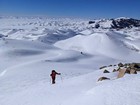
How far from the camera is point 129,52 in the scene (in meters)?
70.4

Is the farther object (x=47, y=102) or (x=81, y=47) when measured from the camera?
(x=81, y=47)

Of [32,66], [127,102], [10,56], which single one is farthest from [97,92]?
[10,56]

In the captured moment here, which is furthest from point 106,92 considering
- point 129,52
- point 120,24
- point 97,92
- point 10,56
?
point 120,24

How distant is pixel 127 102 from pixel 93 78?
8.63m

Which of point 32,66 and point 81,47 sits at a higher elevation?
point 32,66

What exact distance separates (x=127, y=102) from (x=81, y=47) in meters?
68.3

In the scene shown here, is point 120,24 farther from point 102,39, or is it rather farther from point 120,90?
point 120,90

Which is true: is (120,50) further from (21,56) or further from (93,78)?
(93,78)

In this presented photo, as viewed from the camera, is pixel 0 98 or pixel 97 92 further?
pixel 0 98

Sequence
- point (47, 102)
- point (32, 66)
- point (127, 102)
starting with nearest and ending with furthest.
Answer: point (127, 102) < point (47, 102) < point (32, 66)

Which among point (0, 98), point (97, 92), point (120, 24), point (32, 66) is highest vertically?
point (97, 92)

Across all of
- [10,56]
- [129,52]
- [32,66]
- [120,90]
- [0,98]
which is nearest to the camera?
[120,90]

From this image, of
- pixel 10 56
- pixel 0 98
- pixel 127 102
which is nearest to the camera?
pixel 127 102

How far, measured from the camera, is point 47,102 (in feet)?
44.8
